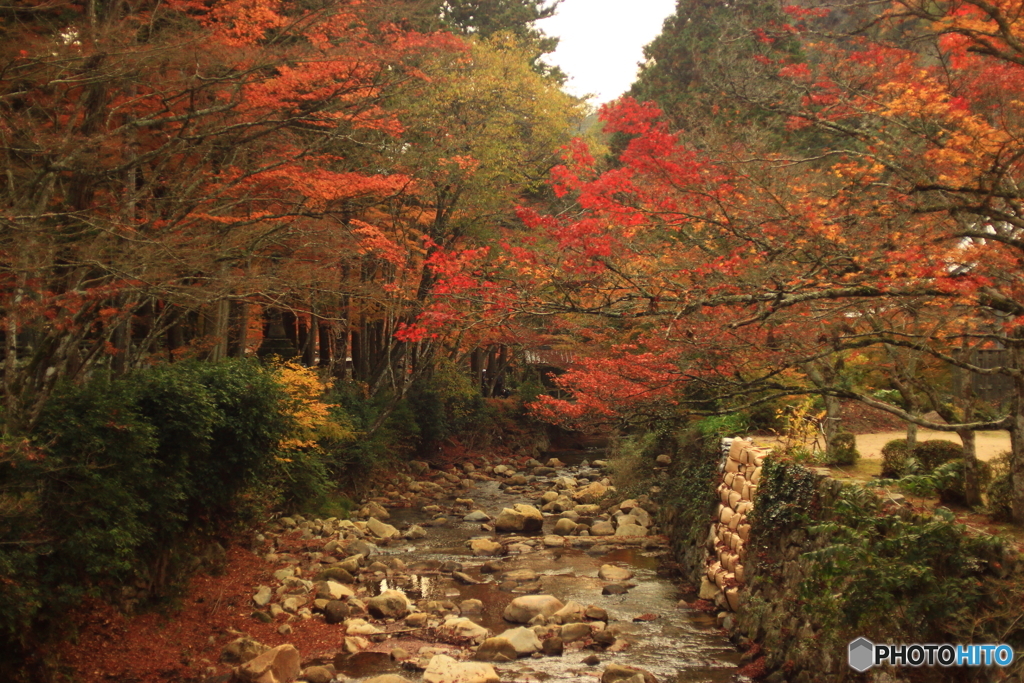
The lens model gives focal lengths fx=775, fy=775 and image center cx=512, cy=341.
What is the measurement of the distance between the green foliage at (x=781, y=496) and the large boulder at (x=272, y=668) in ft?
18.1

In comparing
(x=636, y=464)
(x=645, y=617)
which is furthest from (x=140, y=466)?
(x=636, y=464)

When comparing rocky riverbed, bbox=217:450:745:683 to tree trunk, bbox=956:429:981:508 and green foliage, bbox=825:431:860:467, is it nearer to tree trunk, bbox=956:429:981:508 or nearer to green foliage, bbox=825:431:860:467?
green foliage, bbox=825:431:860:467

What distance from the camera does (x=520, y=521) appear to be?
15.6 m

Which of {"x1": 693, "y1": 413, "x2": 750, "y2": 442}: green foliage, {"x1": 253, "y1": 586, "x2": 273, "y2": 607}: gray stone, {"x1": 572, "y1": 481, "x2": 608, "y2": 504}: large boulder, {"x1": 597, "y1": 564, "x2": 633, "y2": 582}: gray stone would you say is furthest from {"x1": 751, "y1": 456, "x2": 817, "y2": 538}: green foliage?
{"x1": 572, "y1": 481, "x2": 608, "y2": 504}: large boulder

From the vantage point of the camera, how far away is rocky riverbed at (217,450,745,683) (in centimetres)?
834

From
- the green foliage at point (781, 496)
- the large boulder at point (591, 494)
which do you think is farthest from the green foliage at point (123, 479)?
the large boulder at point (591, 494)

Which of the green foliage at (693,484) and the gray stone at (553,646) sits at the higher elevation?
the green foliage at (693,484)

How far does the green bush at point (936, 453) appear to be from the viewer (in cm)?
793

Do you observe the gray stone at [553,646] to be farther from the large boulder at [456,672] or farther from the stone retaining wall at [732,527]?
the stone retaining wall at [732,527]

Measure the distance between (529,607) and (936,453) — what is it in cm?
524

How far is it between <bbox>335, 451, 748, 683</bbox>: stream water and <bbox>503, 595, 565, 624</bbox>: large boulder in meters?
0.15

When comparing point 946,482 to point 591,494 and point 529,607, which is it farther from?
point 591,494

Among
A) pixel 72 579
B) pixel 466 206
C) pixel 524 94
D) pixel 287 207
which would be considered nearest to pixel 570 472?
pixel 466 206

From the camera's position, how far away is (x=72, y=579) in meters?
7.13
